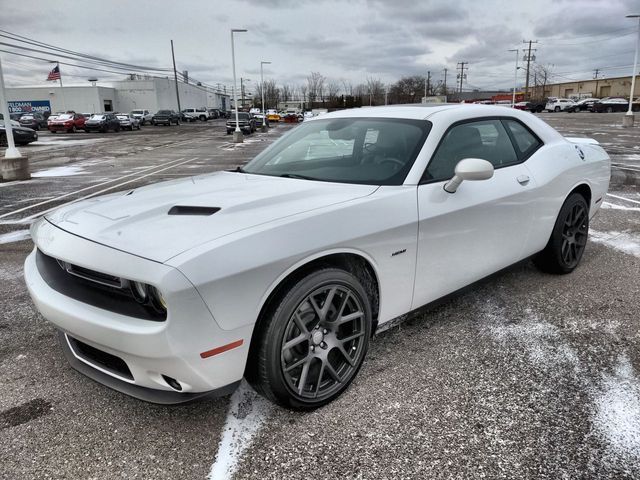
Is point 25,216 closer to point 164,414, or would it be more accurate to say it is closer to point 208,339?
point 164,414

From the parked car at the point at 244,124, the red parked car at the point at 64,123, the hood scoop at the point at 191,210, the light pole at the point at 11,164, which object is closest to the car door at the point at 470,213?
the hood scoop at the point at 191,210

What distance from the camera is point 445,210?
2969 millimetres

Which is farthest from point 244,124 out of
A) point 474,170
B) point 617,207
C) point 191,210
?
point 191,210

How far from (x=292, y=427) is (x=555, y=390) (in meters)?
1.45

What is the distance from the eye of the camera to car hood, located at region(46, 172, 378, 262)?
7.13 feet

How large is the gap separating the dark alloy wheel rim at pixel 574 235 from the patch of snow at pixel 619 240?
1.07 m

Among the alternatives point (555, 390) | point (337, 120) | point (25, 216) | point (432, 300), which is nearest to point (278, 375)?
point (432, 300)

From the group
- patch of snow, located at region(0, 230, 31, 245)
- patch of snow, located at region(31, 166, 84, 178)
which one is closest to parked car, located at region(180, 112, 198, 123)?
patch of snow, located at region(31, 166, 84, 178)

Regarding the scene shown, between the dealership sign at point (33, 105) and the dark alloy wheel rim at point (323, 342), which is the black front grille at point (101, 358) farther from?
the dealership sign at point (33, 105)

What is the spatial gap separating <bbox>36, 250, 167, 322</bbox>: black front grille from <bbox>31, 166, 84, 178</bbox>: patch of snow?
38.5 feet

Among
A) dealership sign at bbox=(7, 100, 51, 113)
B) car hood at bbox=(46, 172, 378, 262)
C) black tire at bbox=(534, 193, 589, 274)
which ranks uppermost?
dealership sign at bbox=(7, 100, 51, 113)

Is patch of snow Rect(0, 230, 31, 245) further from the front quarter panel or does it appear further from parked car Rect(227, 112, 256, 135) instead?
parked car Rect(227, 112, 256, 135)

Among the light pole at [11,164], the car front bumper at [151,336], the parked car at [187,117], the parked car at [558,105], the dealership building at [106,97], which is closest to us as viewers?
the car front bumper at [151,336]

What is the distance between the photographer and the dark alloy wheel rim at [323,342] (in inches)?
93.5
